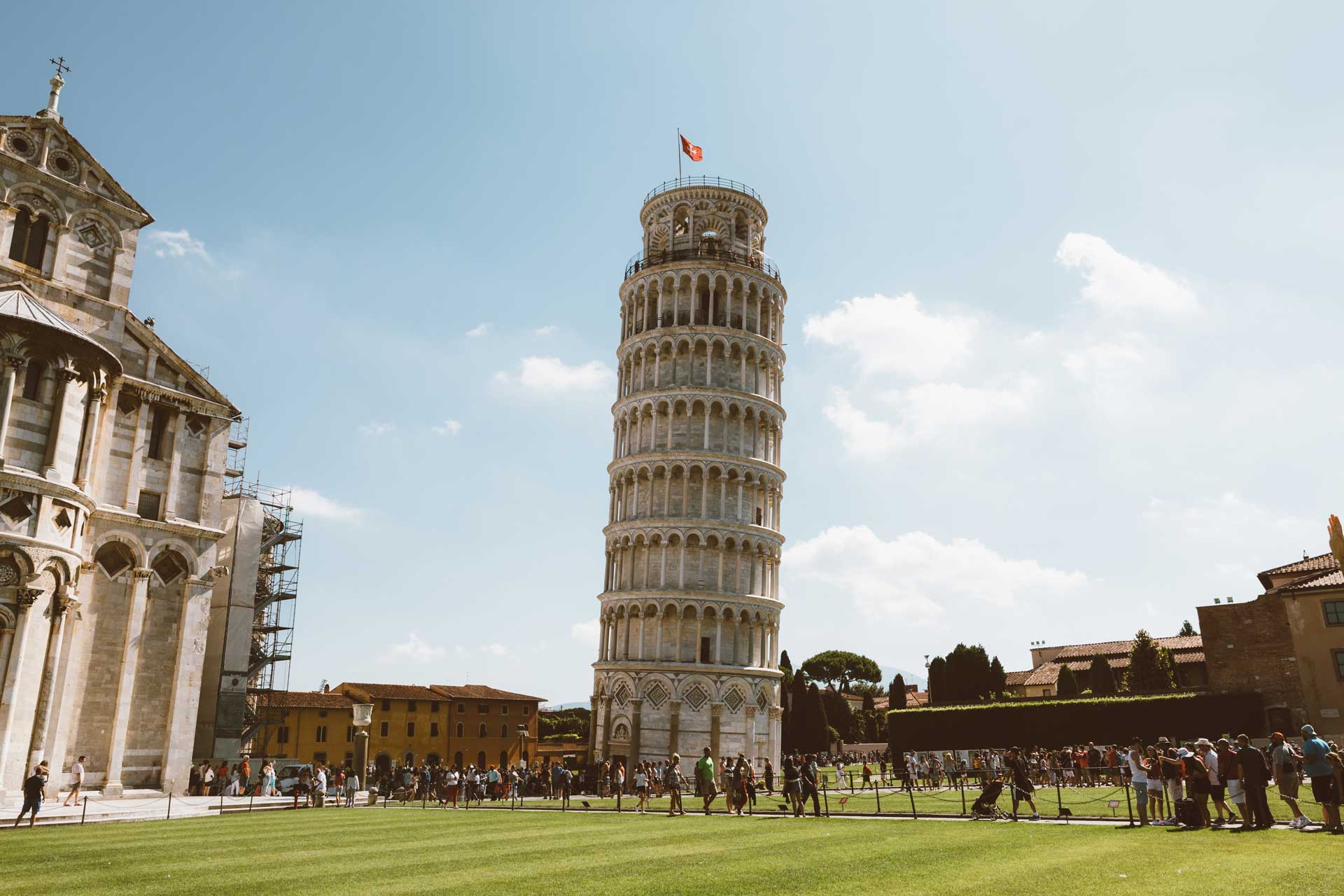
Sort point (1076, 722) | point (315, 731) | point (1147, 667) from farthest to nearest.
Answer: point (315, 731) < point (1147, 667) < point (1076, 722)

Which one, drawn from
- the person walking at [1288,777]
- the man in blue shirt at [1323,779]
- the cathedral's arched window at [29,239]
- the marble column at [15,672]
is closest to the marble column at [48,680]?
the marble column at [15,672]

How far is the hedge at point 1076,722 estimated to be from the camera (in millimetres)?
47406

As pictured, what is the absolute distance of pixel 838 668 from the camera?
120688 millimetres

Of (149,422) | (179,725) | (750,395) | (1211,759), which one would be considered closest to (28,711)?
(179,725)

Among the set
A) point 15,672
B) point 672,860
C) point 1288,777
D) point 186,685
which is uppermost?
point 15,672

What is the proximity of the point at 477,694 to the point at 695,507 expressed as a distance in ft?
151

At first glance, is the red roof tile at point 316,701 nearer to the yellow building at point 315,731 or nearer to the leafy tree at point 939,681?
the yellow building at point 315,731

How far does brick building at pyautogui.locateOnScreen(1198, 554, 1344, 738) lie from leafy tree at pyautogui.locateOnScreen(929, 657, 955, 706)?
97.5ft

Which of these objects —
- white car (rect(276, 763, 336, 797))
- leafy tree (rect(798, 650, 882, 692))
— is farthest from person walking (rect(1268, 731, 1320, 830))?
leafy tree (rect(798, 650, 882, 692))

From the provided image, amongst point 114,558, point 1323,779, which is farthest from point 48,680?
point 1323,779

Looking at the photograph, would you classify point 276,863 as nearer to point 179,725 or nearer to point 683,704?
point 179,725

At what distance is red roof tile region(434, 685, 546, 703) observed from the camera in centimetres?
9012

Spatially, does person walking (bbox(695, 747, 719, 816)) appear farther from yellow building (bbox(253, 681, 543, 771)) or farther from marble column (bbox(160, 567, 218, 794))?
yellow building (bbox(253, 681, 543, 771))

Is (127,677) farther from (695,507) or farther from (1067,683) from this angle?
(1067,683)
